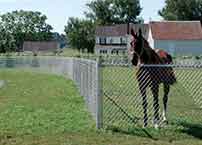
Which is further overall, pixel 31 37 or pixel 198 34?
pixel 31 37

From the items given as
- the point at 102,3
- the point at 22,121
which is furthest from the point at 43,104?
the point at 102,3

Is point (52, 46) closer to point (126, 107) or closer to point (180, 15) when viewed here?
point (180, 15)

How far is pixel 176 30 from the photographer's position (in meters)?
85.1

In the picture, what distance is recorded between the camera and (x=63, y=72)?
33.4 m

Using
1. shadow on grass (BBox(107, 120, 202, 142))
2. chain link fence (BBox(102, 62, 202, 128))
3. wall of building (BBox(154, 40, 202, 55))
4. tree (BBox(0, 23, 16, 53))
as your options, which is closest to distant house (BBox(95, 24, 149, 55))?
wall of building (BBox(154, 40, 202, 55))

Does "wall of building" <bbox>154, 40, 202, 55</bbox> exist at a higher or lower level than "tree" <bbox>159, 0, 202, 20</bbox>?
lower

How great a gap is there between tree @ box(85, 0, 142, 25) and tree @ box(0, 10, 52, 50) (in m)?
29.5

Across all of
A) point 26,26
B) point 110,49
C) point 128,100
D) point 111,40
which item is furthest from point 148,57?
point 26,26

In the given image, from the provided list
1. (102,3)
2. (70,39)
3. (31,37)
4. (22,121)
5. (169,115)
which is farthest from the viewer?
(31,37)

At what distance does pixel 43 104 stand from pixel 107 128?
17.3 feet

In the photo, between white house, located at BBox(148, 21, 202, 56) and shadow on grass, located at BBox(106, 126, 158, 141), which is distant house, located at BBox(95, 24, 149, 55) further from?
shadow on grass, located at BBox(106, 126, 158, 141)

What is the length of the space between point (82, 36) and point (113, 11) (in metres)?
11.1

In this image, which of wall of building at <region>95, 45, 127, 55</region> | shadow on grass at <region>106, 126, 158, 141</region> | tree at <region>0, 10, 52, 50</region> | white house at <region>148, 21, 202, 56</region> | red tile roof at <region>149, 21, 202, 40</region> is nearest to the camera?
shadow on grass at <region>106, 126, 158, 141</region>

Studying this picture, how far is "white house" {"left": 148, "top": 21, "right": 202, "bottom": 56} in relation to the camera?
83875mm
